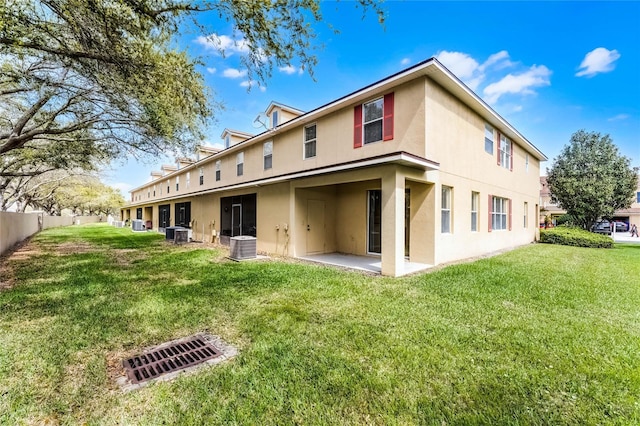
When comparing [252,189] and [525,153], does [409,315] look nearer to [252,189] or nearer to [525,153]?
[252,189]

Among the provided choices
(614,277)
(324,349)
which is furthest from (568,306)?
(324,349)

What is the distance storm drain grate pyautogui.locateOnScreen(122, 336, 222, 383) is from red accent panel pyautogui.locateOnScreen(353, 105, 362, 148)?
25.6 ft

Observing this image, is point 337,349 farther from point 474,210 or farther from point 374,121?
point 474,210

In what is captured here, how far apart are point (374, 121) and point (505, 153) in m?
8.41

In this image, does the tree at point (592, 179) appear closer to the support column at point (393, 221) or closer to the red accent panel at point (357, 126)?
the red accent panel at point (357, 126)

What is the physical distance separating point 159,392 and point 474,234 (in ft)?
37.1

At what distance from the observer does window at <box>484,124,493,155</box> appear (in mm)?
11914

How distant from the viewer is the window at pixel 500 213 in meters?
13.0

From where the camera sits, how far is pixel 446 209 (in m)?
9.66

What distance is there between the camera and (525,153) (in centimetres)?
1661

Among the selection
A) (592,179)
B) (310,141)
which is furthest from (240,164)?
(592,179)

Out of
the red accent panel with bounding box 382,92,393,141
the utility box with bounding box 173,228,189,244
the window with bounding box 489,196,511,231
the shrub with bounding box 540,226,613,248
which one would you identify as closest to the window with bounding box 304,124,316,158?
the red accent panel with bounding box 382,92,393,141

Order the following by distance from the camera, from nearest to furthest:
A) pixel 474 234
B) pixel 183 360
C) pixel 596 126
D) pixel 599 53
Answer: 1. pixel 183 360
2. pixel 474 234
3. pixel 599 53
4. pixel 596 126

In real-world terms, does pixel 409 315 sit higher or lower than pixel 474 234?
lower
